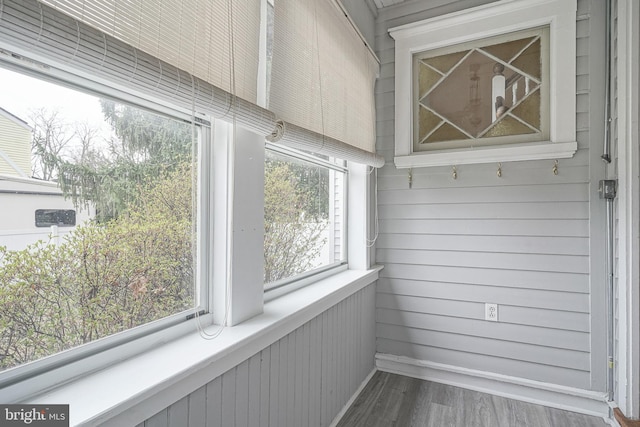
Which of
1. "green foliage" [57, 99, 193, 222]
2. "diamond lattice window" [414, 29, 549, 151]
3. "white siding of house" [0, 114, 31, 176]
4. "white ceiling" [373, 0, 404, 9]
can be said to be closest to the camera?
"white siding of house" [0, 114, 31, 176]

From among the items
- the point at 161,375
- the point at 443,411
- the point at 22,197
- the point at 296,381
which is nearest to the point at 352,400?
the point at 443,411

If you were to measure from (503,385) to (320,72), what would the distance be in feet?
7.34

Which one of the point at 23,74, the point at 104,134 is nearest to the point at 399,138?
the point at 104,134

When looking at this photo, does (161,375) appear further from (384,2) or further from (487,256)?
(384,2)

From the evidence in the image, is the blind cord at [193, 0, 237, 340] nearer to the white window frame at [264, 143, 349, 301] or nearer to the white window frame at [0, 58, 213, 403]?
the white window frame at [0, 58, 213, 403]

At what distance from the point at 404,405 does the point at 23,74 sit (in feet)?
7.45

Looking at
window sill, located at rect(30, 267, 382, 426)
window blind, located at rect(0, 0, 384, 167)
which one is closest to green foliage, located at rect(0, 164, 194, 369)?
window sill, located at rect(30, 267, 382, 426)

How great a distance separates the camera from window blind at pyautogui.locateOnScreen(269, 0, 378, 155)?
1292 millimetres

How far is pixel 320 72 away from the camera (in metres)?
1.57

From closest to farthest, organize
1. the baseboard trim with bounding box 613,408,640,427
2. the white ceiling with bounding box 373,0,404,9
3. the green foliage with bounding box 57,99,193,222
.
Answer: the green foliage with bounding box 57,99,193,222
the baseboard trim with bounding box 613,408,640,427
the white ceiling with bounding box 373,0,404,9

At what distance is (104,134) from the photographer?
840 mm

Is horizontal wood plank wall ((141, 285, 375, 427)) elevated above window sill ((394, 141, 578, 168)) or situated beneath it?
situated beneath
